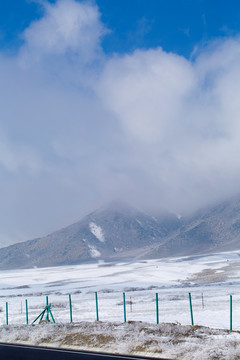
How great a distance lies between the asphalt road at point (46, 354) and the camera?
18.6 meters

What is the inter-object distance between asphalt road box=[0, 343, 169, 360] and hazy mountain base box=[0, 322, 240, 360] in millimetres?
993

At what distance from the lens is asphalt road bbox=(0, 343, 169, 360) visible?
18578 mm

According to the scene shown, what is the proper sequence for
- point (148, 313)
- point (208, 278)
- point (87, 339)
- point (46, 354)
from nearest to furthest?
point (46, 354), point (87, 339), point (148, 313), point (208, 278)

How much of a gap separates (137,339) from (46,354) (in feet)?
16.0

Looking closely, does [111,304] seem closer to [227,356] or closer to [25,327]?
[25,327]

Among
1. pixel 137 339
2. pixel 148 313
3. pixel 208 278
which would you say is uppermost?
pixel 137 339

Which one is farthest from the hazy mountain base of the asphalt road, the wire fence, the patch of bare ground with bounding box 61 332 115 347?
the wire fence

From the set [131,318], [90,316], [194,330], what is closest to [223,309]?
[131,318]

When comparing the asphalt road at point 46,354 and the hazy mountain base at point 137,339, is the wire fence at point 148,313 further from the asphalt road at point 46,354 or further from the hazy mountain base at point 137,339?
the asphalt road at point 46,354

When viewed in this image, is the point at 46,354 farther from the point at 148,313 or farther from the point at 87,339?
the point at 148,313

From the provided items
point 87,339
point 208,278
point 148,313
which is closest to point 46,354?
point 87,339

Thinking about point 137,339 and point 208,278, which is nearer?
point 137,339

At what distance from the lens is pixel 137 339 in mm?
21250

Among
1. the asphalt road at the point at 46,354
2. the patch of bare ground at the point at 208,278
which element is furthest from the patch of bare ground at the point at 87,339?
the patch of bare ground at the point at 208,278
